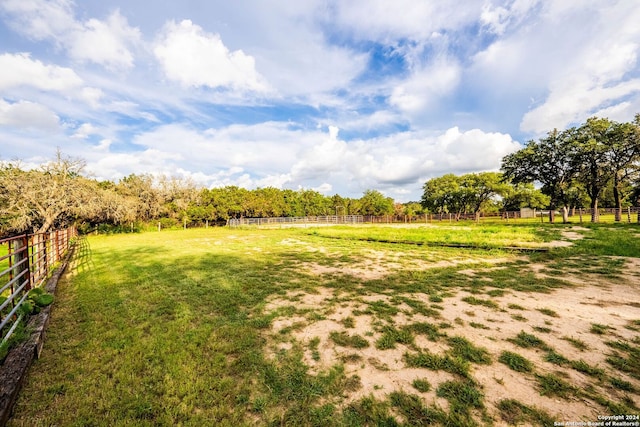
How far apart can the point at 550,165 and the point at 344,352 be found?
33340mm

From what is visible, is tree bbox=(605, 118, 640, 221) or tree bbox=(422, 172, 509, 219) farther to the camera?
tree bbox=(422, 172, 509, 219)

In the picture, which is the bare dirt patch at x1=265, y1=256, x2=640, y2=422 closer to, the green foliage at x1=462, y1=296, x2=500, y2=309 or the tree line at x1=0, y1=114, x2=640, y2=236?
the green foliage at x1=462, y1=296, x2=500, y2=309

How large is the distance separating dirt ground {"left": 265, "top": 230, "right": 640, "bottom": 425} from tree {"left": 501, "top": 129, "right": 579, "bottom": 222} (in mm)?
26218

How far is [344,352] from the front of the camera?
129 inches

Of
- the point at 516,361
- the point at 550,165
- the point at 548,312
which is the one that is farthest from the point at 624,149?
the point at 516,361

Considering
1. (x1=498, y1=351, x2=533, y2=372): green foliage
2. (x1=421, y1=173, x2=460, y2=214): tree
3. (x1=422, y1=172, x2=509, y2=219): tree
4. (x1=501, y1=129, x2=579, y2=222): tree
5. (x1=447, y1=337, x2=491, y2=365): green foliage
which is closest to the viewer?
(x1=498, y1=351, x2=533, y2=372): green foliage

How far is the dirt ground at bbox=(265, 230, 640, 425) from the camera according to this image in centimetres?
246

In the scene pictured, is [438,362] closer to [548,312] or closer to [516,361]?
[516,361]

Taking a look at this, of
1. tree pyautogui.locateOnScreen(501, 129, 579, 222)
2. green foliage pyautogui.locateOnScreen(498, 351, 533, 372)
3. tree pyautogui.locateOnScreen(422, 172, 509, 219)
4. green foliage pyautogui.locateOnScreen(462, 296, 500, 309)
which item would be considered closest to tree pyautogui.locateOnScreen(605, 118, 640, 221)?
tree pyautogui.locateOnScreen(501, 129, 579, 222)

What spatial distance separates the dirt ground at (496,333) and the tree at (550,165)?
2622cm

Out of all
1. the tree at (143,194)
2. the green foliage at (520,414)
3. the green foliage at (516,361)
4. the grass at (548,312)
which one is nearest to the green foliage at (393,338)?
the green foliage at (516,361)

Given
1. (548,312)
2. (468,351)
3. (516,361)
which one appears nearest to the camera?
(516,361)

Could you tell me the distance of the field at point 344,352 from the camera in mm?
2322

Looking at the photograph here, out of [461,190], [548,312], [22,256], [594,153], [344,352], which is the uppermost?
[594,153]
